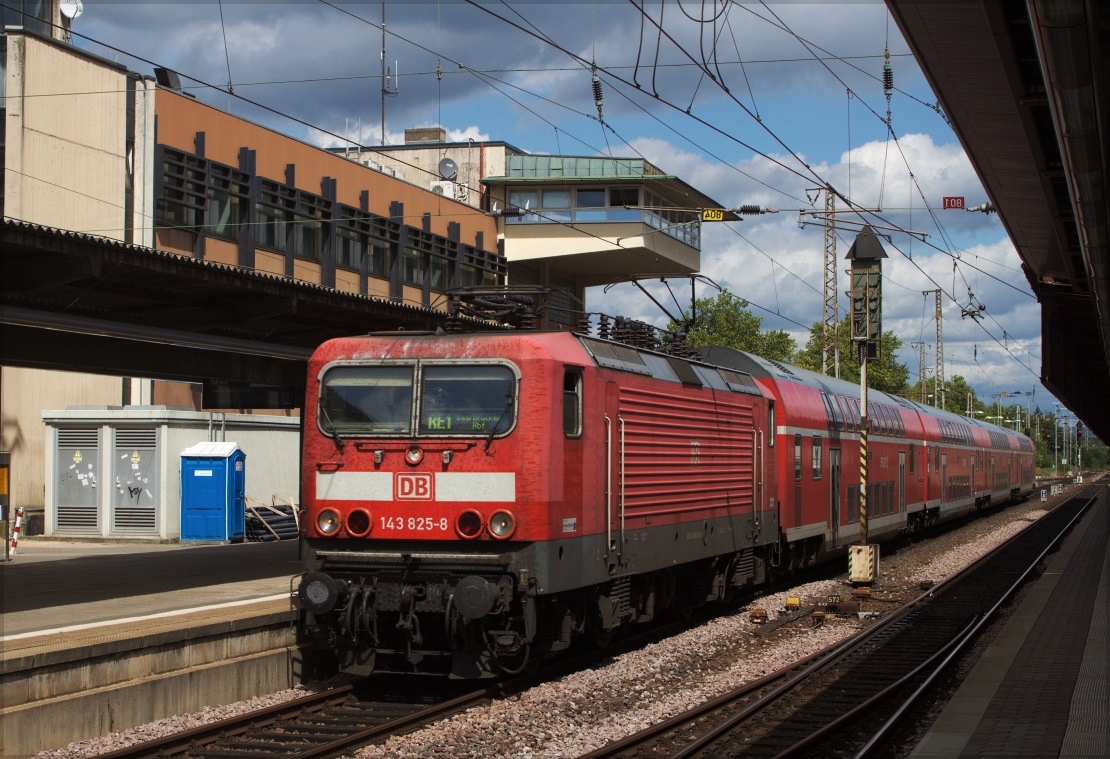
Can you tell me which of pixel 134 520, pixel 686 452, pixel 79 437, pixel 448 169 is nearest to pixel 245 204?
pixel 79 437

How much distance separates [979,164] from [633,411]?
14.8ft

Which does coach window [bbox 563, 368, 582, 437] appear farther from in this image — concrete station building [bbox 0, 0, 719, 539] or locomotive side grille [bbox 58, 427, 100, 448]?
locomotive side grille [bbox 58, 427, 100, 448]

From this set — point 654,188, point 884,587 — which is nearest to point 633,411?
point 884,587

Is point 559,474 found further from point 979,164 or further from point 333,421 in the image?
point 979,164

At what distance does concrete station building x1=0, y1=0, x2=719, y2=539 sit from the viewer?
2802cm

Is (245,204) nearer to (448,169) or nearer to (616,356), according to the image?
(448,169)

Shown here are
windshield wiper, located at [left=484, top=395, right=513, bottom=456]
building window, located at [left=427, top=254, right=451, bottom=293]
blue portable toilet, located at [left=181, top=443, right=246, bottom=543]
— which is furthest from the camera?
building window, located at [left=427, top=254, right=451, bottom=293]

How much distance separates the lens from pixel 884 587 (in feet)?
66.8

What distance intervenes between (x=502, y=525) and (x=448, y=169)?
3958 cm

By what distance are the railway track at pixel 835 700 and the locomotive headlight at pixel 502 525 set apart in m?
2.06

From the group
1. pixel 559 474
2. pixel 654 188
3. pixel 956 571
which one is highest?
pixel 654 188

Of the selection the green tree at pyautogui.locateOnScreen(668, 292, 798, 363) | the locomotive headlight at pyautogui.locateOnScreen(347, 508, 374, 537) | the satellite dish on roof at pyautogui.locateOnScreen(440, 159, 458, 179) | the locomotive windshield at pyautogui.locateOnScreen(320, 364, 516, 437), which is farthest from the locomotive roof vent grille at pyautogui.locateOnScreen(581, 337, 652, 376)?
the green tree at pyautogui.locateOnScreen(668, 292, 798, 363)

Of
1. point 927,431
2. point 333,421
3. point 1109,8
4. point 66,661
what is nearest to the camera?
point 1109,8

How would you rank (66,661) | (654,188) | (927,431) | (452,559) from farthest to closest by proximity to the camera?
(654,188) → (927,431) → (452,559) → (66,661)
